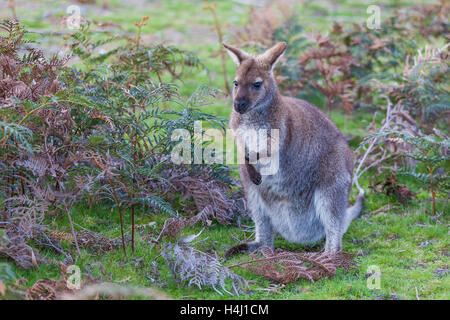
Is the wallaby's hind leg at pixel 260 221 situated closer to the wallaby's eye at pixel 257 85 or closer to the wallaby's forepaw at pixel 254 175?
the wallaby's forepaw at pixel 254 175

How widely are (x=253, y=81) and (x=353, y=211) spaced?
1.87 m

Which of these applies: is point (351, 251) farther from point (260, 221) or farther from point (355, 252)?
point (260, 221)

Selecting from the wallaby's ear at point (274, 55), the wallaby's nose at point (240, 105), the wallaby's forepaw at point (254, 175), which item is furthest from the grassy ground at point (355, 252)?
the wallaby's ear at point (274, 55)

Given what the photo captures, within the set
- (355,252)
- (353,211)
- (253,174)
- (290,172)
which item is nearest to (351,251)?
(355,252)

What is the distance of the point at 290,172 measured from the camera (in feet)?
16.6

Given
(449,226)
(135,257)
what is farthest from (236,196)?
(449,226)

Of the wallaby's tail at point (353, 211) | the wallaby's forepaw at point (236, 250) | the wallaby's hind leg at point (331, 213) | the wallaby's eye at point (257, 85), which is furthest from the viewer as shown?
the wallaby's tail at point (353, 211)

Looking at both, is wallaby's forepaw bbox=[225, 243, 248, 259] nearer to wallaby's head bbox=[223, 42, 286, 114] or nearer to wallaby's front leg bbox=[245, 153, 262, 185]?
wallaby's front leg bbox=[245, 153, 262, 185]

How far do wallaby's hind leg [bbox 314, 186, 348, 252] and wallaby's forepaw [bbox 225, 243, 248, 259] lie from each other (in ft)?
A: 2.43

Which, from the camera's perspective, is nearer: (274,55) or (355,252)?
(274,55)

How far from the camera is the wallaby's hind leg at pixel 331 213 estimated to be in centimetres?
510

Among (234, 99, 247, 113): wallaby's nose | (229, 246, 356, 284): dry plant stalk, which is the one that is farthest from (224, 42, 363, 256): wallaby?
(229, 246, 356, 284): dry plant stalk

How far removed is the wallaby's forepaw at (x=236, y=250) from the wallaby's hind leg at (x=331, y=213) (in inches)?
29.2

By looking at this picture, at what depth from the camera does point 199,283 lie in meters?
4.18
